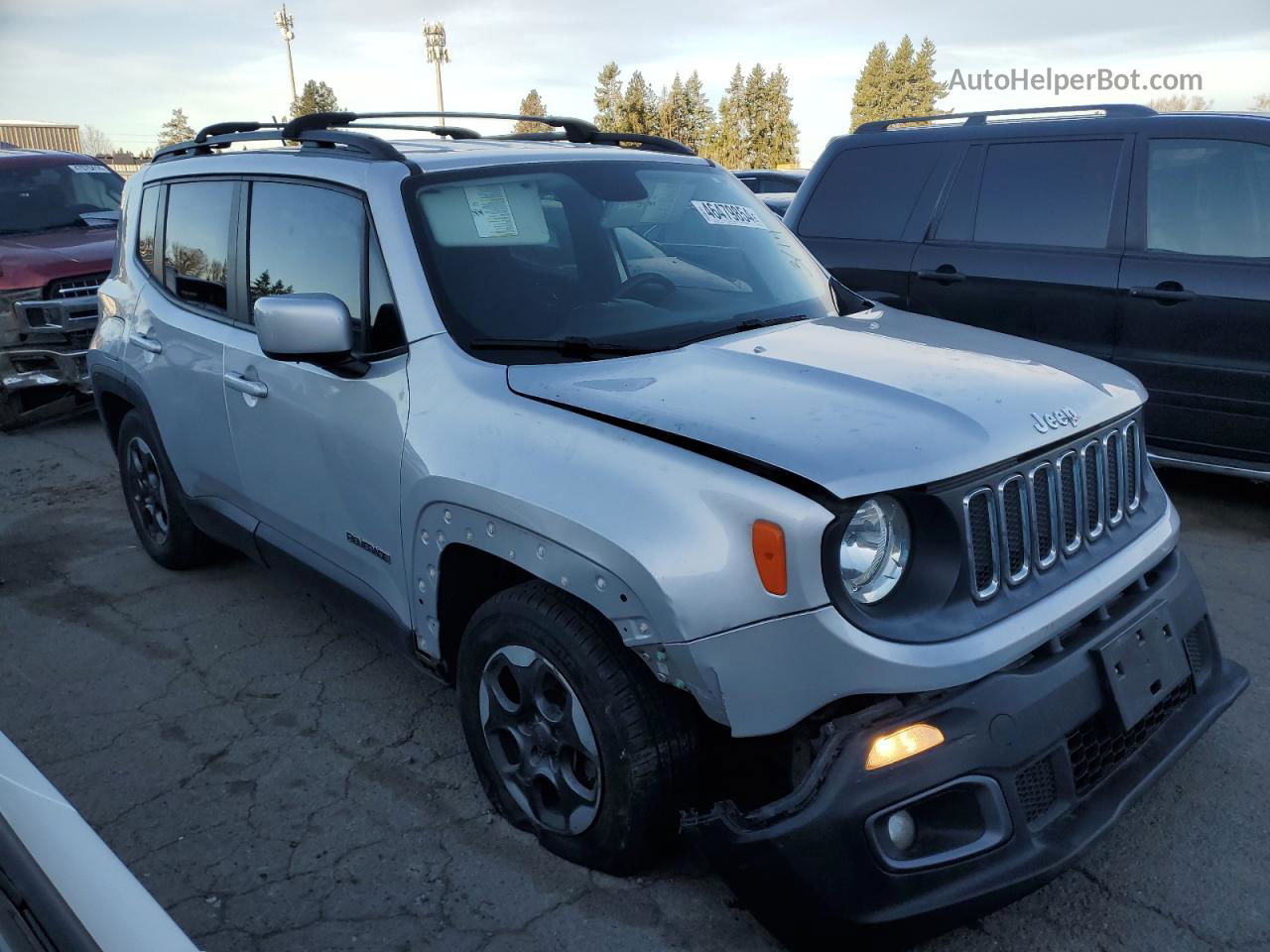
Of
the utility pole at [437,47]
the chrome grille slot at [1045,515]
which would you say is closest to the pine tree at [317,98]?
the utility pole at [437,47]

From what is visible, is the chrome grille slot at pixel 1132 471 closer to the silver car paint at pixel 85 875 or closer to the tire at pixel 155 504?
the silver car paint at pixel 85 875

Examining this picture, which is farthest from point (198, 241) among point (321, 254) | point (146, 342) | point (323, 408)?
point (323, 408)

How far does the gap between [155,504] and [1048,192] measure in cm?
458

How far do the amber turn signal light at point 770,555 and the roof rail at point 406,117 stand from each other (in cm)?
228

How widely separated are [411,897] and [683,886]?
2.29 ft

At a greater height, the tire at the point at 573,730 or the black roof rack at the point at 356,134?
the black roof rack at the point at 356,134

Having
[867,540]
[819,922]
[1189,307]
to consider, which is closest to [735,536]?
[867,540]

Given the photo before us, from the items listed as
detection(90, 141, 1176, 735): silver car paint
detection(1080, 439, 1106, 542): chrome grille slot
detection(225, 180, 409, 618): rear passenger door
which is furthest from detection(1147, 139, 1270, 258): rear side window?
detection(225, 180, 409, 618): rear passenger door

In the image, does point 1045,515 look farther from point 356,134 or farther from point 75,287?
point 75,287

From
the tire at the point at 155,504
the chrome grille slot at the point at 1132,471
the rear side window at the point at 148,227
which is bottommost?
the tire at the point at 155,504

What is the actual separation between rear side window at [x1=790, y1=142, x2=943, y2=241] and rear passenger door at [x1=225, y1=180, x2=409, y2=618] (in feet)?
11.3

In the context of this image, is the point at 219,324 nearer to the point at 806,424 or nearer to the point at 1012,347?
the point at 806,424

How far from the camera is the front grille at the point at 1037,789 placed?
7.09 ft

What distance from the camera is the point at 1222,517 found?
5.00m
